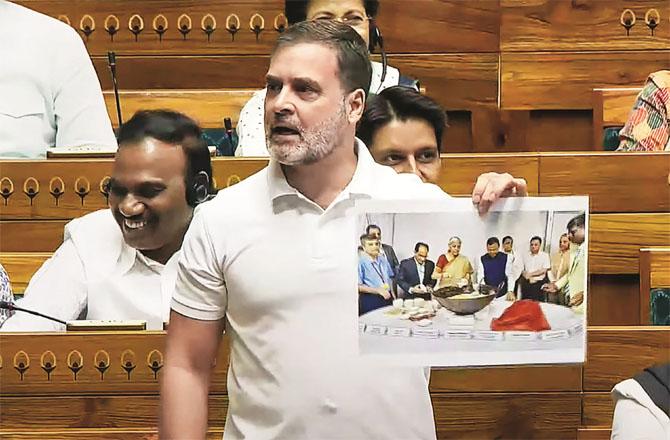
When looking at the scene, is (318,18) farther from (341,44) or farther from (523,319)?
(523,319)

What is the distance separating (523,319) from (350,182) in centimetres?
18

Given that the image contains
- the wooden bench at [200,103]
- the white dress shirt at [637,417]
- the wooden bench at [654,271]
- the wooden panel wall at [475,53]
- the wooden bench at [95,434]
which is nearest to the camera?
the white dress shirt at [637,417]

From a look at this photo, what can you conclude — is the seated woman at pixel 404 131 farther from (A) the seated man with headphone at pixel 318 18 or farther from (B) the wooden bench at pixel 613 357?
(A) the seated man with headphone at pixel 318 18

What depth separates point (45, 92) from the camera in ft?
6.41

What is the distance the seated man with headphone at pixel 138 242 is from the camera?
141 cm

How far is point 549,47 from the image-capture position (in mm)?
2162

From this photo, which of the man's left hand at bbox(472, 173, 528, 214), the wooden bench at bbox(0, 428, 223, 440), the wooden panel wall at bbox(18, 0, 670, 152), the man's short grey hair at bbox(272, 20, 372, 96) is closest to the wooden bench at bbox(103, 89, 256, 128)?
the wooden panel wall at bbox(18, 0, 670, 152)

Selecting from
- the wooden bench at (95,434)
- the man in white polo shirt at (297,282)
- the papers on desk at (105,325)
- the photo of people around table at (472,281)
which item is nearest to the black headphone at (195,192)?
the papers on desk at (105,325)

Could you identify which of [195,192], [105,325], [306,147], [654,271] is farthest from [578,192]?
[306,147]

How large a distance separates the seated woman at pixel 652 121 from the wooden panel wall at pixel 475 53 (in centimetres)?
28

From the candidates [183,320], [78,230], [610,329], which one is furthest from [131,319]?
[610,329]

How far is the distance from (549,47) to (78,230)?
975 millimetres

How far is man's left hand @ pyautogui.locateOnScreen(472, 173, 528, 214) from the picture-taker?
3.17 ft

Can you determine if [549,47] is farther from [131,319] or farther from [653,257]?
[131,319]
